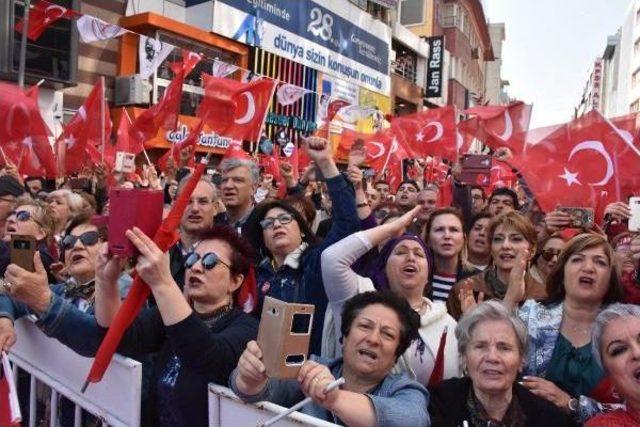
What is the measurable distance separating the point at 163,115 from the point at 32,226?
4.78 m

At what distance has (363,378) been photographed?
223 cm

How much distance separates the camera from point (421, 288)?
3066mm

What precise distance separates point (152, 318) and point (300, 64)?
2066 cm

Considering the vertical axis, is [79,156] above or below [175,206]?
above

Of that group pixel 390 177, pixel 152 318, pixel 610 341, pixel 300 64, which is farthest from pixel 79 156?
pixel 300 64

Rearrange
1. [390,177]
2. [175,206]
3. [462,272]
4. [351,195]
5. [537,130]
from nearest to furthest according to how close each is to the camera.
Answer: [175,206] → [351,195] → [462,272] → [537,130] → [390,177]

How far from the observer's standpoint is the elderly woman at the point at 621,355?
6.98 feet

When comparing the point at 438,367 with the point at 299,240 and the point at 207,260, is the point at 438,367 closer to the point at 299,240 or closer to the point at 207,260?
the point at 207,260

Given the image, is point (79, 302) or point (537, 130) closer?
point (79, 302)

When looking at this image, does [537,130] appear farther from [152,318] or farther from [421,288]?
[152,318]

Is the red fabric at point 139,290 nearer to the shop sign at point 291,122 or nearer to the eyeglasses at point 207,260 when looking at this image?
the eyeglasses at point 207,260

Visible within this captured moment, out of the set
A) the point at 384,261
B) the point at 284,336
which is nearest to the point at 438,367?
the point at 384,261

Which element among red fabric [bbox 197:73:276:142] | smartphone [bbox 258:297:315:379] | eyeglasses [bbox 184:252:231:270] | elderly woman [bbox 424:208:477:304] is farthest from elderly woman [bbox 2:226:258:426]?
red fabric [bbox 197:73:276:142]

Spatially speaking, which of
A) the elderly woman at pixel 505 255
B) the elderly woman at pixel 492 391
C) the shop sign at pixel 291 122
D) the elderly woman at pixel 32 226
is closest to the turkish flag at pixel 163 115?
the elderly woman at pixel 32 226
